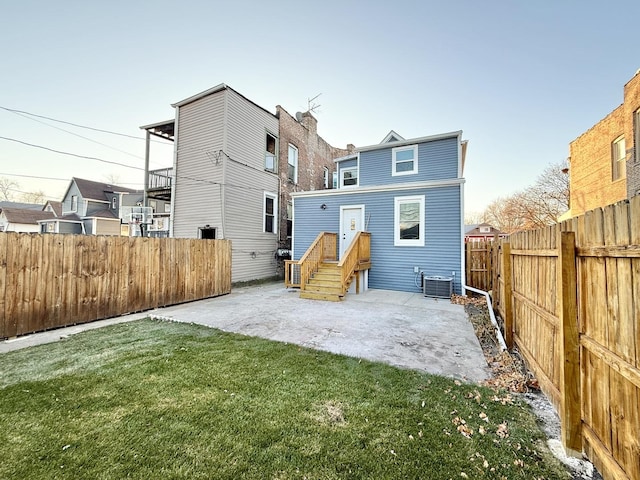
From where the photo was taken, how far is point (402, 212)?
952 centimetres

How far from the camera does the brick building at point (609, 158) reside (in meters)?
9.41

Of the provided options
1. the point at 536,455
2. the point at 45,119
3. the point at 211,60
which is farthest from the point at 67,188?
the point at 536,455

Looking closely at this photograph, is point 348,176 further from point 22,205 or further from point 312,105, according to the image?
point 22,205

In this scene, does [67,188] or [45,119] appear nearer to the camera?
[45,119]

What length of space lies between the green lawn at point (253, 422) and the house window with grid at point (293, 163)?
11.8m

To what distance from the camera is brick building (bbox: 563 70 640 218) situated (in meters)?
9.41

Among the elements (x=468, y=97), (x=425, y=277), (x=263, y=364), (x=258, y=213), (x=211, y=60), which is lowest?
(x=263, y=364)

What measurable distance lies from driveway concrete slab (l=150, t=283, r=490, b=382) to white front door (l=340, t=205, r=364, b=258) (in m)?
2.48

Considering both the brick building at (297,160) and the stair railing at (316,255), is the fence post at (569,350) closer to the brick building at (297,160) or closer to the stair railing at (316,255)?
the stair railing at (316,255)

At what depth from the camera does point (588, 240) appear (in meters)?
1.89

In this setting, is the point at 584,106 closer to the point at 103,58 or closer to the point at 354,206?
the point at 354,206

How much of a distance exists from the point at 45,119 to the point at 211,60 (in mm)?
6471

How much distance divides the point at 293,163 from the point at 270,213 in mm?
3450

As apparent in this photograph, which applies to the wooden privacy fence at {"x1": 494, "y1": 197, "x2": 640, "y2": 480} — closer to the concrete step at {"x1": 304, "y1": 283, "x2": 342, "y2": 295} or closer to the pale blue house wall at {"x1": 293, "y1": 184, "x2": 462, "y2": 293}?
the concrete step at {"x1": 304, "y1": 283, "x2": 342, "y2": 295}
